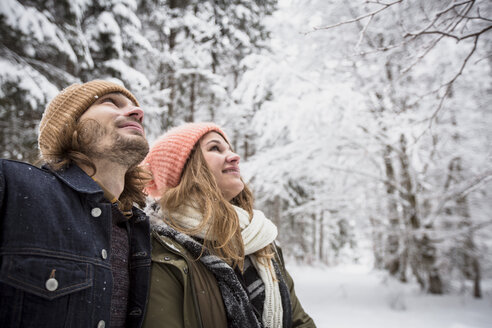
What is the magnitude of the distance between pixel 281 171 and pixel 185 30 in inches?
200

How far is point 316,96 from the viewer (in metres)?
4.50

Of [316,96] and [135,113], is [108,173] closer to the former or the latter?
[135,113]

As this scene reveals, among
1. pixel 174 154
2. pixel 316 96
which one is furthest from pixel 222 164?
pixel 316 96

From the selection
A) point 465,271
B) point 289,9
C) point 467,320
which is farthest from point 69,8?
point 465,271

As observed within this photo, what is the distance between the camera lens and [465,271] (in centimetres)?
743

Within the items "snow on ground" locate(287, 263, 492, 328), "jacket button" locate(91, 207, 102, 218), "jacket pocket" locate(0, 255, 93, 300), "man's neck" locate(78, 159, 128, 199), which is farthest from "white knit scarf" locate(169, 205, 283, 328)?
"snow on ground" locate(287, 263, 492, 328)

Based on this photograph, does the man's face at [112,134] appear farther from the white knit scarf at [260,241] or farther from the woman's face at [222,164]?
the woman's face at [222,164]

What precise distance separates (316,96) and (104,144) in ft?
12.8

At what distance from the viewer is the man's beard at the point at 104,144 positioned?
1.33 m

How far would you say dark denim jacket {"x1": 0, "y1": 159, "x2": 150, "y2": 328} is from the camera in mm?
825

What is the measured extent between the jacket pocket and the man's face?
0.56 meters

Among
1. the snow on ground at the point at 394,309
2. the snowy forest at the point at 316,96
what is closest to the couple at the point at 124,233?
the snowy forest at the point at 316,96

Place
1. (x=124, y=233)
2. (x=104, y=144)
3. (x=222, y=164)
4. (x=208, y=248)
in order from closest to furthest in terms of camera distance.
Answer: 1. (x=104, y=144)
2. (x=124, y=233)
3. (x=208, y=248)
4. (x=222, y=164)

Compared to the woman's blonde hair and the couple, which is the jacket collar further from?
the woman's blonde hair
